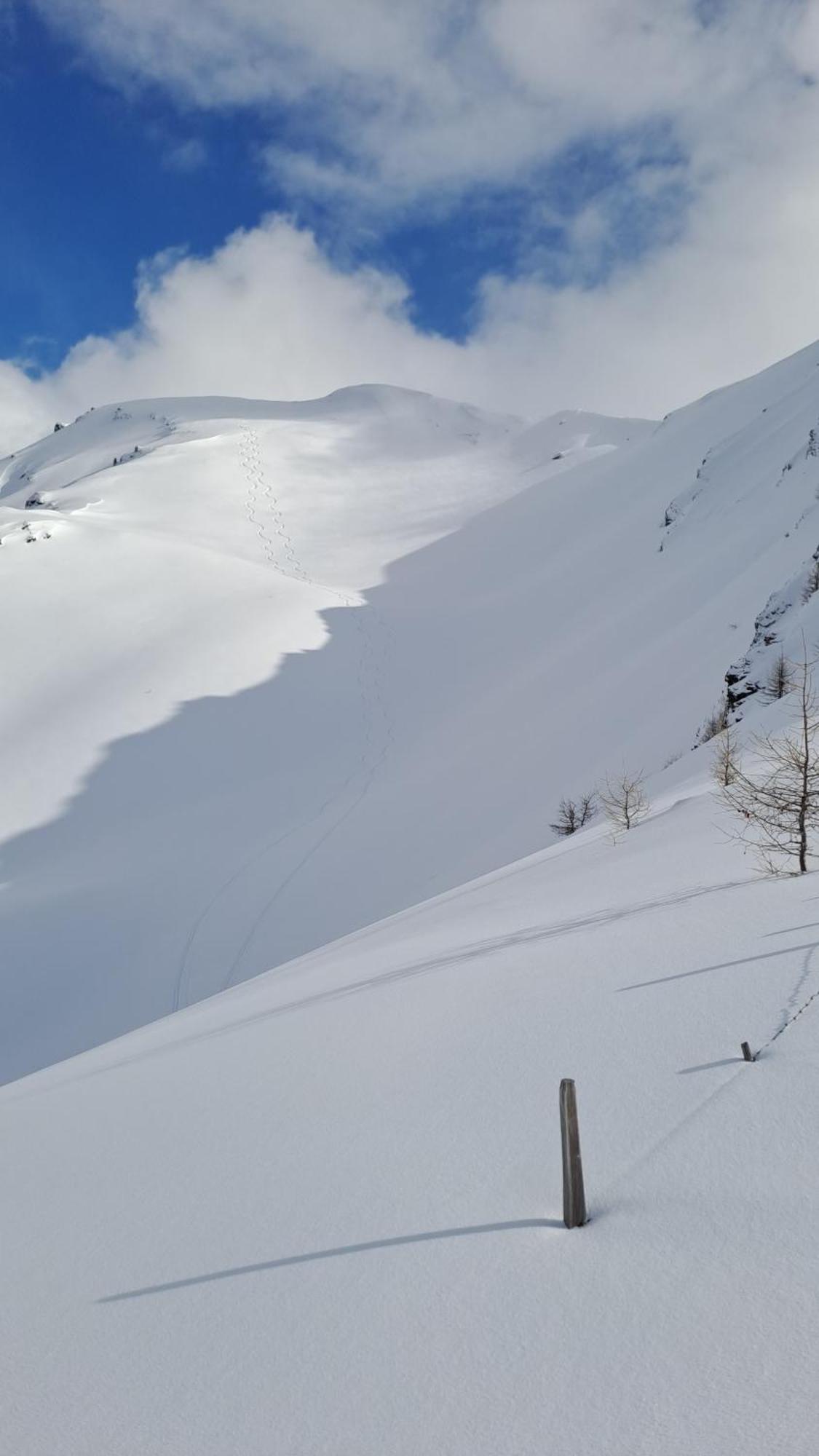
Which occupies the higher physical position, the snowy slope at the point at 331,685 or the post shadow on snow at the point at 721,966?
the snowy slope at the point at 331,685

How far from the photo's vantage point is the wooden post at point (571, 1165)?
2.35 metres

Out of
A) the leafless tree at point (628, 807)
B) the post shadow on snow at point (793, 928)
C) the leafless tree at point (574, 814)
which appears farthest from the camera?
the leafless tree at point (574, 814)

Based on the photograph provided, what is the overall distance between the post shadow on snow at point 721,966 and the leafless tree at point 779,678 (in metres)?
9.52

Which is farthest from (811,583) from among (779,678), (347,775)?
(347,775)

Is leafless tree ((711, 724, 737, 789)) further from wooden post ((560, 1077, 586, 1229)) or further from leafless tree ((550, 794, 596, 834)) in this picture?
wooden post ((560, 1077, 586, 1229))

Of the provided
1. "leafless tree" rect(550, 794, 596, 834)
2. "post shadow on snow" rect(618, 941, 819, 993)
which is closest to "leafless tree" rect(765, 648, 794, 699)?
"leafless tree" rect(550, 794, 596, 834)

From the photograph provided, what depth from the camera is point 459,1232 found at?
2502 millimetres

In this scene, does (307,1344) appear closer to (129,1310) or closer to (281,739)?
(129,1310)

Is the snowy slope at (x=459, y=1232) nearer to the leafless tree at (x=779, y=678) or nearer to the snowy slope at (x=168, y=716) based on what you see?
the leafless tree at (x=779, y=678)

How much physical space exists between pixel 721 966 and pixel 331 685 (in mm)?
28507

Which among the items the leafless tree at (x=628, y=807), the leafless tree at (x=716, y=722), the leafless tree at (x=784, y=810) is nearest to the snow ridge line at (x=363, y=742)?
the leafless tree at (x=628, y=807)

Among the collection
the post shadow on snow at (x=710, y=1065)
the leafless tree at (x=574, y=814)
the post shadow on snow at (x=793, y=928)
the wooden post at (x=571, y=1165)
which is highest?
the leafless tree at (x=574, y=814)

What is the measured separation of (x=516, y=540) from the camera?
4941cm

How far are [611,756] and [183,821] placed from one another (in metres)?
11.3
